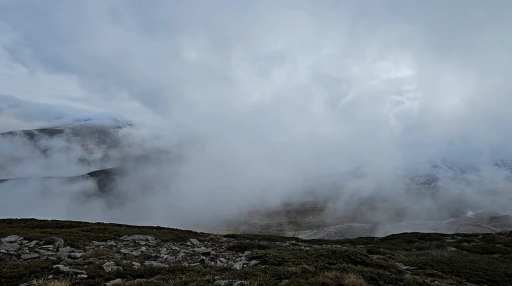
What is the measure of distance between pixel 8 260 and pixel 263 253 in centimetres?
1321

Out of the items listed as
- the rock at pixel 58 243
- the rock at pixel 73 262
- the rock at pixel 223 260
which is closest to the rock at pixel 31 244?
the rock at pixel 58 243

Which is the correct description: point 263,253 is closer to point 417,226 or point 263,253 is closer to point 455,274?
point 455,274

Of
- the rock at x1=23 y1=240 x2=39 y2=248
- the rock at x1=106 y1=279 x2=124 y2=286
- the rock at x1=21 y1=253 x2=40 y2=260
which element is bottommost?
the rock at x1=106 y1=279 x2=124 y2=286

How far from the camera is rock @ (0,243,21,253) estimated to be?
19.3 meters

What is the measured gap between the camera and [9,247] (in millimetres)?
19953

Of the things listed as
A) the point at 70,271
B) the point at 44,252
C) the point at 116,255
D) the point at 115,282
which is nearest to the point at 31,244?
the point at 44,252

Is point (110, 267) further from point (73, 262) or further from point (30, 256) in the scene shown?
point (30, 256)

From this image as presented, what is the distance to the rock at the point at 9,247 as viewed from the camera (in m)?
19.3

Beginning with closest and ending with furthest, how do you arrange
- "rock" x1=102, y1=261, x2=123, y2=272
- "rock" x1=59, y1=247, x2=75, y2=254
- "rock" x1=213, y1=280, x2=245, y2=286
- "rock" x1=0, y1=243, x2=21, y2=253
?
"rock" x1=213, y1=280, x2=245, y2=286, "rock" x1=102, y1=261, x2=123, y2=272, "rock" x1=0, y1=243, x2=21, y2=253, "rock" x1=59, y1=247, x2=75, y2=254

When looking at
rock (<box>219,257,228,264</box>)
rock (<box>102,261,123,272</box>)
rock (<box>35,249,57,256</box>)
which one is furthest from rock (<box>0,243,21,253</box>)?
rock (<box>219,257,228,264</box>)

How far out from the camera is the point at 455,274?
2445 centimetres

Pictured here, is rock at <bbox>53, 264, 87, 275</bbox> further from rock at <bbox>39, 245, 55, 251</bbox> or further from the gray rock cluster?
rock at <bbox>39, 245, 55, 251</bbox>

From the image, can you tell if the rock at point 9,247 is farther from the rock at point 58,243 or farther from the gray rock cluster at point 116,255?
the rock at point 58,243

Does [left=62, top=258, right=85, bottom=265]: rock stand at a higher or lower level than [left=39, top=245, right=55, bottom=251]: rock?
lower
